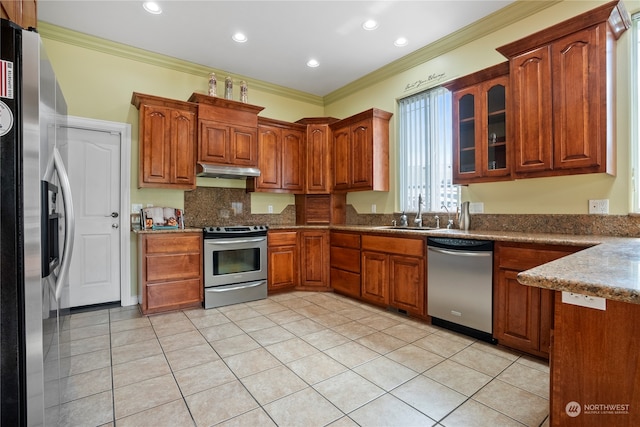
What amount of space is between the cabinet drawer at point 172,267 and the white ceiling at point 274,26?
248 cm

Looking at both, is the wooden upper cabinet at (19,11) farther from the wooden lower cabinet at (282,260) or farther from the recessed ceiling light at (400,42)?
the recessed ceiling light at (400,42)

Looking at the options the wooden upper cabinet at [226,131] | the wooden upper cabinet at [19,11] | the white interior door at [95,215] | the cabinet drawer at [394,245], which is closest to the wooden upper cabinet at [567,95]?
the cabinet drawer at [394,245]

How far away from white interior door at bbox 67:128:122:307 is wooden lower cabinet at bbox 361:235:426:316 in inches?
117

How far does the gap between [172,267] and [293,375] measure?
2.03 meters

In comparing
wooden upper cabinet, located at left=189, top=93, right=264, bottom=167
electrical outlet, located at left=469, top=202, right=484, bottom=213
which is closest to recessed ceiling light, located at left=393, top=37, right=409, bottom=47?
wooden upper cabinet, located at left=189, top=93, right=264, bottom=167

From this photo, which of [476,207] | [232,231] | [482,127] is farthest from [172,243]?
[482,127]

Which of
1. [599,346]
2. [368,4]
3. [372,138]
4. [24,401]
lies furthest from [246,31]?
[599,346]

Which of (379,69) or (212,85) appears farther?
(379,69)

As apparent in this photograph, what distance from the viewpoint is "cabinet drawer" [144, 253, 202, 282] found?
130 inches

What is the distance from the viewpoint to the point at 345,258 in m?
4.02

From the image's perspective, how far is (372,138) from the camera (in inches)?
161

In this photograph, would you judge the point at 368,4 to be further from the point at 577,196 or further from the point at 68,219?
the point at 68,219

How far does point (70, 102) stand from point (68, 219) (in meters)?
2.83

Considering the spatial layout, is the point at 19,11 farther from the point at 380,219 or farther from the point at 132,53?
the point at 380,219
